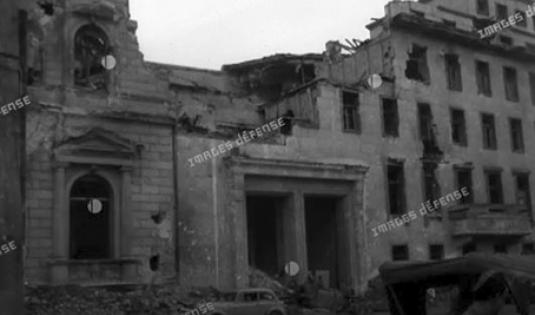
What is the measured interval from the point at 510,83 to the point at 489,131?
3372 mm

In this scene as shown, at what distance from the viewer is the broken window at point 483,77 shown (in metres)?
34.5

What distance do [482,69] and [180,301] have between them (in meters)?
19.9

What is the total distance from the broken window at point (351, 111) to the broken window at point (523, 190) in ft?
32.6

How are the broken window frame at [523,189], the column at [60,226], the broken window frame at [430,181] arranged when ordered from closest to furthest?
the column at [60,226] < the broken window frame at [430,181] < the broken window frame at [523,189]

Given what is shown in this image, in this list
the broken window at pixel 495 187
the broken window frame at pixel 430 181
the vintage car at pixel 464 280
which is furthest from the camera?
the broken window at pixel 495 187

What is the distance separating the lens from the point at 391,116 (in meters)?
30.9

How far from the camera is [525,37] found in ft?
132

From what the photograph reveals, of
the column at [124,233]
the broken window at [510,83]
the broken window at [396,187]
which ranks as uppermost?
the broken window at [510,83]

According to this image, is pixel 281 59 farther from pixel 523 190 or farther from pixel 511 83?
pixel 523 190

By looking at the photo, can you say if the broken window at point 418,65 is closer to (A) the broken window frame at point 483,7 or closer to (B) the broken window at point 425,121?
(B) the broken window at point 425,121

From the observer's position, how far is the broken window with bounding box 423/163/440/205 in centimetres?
3111

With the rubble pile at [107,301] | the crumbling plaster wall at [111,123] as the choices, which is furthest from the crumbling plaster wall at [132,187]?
the rubble pile at [107,301]

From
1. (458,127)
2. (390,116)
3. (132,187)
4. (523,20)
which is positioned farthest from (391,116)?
(523,20)

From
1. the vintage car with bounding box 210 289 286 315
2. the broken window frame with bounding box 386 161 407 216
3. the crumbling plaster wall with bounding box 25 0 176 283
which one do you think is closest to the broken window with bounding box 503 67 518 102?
the broken window frame with bounding box 386 161 407 216
